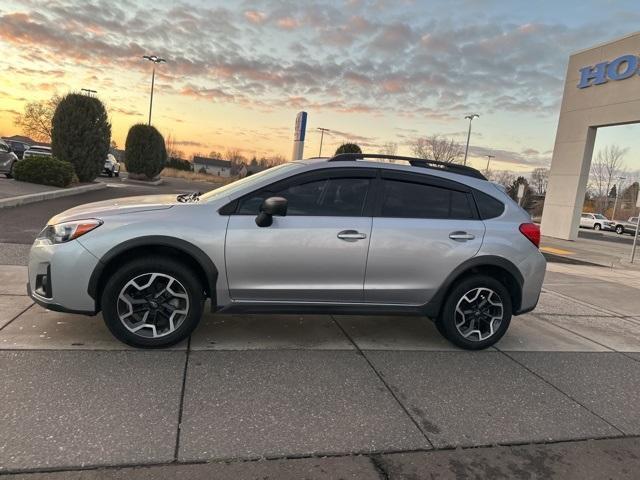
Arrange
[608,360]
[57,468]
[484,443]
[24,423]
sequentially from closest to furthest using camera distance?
[57,468], [24,423], [484,443], [608,360]

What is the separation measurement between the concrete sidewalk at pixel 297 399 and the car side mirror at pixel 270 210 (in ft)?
3.79

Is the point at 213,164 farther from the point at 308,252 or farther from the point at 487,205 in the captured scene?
the point at 308,252

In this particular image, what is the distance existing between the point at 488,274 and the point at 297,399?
7.87 ft

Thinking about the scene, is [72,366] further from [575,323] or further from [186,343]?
[575,323]

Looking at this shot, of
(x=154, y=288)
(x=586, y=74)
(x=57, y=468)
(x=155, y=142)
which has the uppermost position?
(x=586, y=74)

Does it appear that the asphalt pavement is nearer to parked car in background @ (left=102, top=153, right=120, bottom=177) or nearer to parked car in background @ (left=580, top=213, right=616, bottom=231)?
parked car in background @ (left=102, top=153, right=120, bottom=177)

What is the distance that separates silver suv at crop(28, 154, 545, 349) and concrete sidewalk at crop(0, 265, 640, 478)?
0.41m

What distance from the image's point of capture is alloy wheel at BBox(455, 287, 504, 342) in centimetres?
479

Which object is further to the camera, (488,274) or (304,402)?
(488,274)

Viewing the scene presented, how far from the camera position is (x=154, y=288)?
4.11 m

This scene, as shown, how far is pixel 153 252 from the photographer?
416 centimetres

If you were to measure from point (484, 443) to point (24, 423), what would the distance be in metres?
2.88

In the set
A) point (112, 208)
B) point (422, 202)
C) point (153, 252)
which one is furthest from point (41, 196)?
point (422, 202)

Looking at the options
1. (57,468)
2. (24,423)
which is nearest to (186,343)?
(24,423)
